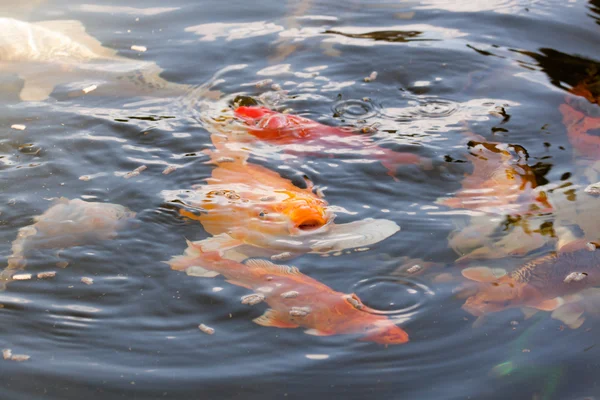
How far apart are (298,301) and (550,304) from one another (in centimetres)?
92

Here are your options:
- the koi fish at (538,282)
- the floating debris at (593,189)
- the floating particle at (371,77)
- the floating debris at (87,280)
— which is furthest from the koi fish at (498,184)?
the floating debris at (87,280)

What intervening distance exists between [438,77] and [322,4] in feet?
4.29

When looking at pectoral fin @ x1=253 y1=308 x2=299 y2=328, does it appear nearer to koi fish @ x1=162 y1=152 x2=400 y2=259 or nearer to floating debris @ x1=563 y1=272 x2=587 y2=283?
koi fish @ x1=162 y1=152 x2=400 y2=259

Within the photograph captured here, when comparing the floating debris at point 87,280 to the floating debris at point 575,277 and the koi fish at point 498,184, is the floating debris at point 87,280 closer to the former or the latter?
the koi fish at point 498,184

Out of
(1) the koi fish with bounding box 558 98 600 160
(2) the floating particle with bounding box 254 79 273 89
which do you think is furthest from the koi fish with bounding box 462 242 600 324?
(2) the floating particle with bounding box 254 79 273 89

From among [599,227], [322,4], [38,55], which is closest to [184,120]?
[38,55]

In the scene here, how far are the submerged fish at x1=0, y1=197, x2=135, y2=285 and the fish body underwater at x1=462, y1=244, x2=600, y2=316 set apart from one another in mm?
1493

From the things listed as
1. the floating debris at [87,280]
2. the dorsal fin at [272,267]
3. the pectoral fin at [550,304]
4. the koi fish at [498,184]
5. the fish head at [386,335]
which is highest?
the koi fish at [498,184]

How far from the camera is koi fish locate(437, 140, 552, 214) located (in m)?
2.91

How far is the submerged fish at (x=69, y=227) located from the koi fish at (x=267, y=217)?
272 millimetres

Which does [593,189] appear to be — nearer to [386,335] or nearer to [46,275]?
[386,335]

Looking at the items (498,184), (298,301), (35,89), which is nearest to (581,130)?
(498,184)

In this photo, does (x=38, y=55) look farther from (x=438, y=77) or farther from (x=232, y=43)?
(x=438, y=77)

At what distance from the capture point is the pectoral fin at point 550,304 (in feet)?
7.75
